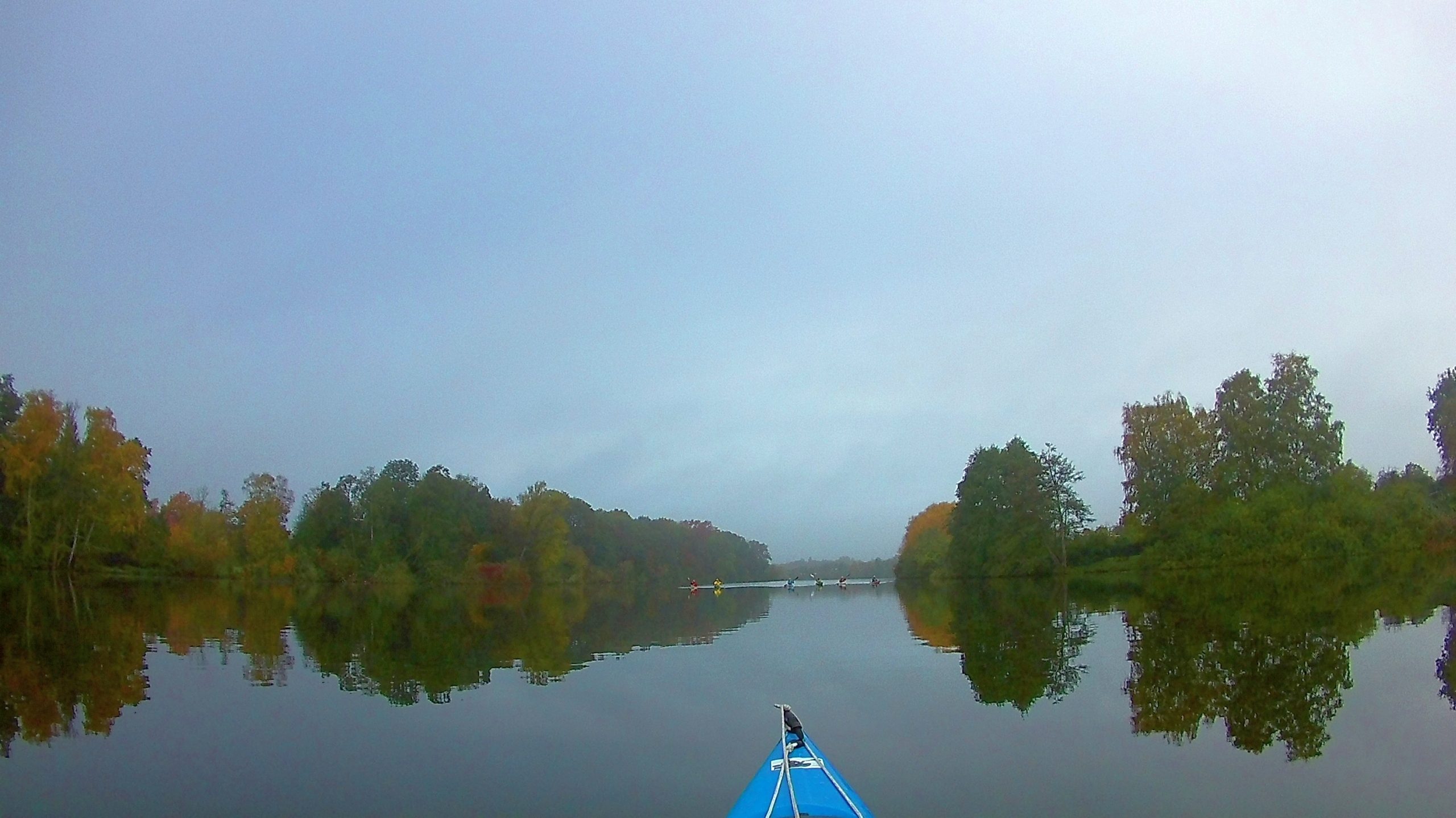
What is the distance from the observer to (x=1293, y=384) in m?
59.4

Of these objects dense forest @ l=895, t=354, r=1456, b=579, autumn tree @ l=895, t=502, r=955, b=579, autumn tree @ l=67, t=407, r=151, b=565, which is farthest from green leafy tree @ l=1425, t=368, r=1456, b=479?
autumn tree @ l=67, t=407, r=151, b=565

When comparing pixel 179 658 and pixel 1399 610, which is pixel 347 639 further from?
pixel 1399 610

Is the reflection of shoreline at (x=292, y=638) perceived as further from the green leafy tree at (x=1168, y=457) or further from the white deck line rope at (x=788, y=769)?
the green leafy tree at (x=1168, y=457)

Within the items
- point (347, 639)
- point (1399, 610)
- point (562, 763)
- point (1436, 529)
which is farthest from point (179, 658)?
point (1436, 529)

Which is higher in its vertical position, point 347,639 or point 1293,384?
point 1293,384

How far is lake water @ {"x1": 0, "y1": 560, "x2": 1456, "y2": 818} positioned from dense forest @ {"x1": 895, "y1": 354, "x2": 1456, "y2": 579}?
92.5 ft

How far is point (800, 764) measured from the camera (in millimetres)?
9922

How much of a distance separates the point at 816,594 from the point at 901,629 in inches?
1955

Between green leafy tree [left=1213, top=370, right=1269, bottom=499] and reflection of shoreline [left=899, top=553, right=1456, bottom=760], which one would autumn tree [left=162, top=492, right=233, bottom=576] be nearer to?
reflection of shoreline [left=899, top=553, right=1456, bottom=760]

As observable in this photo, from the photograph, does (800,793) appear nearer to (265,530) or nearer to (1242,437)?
(1242,437)

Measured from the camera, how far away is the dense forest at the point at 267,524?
63.3m

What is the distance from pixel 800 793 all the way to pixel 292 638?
2701cm

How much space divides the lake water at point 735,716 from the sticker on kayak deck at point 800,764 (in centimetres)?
141

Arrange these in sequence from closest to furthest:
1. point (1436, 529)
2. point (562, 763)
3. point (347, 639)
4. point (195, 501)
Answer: point (562, 763) < point (347, 639) < point (1436, 529) < point (195, 501)
